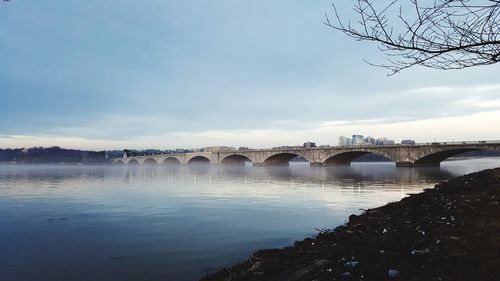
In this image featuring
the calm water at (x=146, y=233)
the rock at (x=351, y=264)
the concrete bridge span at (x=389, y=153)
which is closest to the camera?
the rock at (x=351, y=264)

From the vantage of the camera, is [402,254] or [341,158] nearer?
[402,254]

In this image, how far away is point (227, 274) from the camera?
910 centimetres

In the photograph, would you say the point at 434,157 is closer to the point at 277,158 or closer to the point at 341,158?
the point at 341,158

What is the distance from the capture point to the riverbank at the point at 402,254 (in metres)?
6.03

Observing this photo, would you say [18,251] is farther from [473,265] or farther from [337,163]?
[337,163]

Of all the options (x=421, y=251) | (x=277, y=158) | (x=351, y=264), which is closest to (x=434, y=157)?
(x=277, y=158)

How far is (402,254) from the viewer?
6938mm

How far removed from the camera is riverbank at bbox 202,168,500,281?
19.8ft

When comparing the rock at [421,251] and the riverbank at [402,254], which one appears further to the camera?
the rock at [421,251]

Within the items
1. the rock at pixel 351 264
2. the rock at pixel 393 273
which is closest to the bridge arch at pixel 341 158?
the rock at pixel 351 264

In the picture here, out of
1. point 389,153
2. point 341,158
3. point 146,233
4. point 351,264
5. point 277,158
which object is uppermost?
point 389,153

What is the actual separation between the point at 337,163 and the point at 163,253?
110331mm

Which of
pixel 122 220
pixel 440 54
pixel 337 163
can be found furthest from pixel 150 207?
pixel 337 163

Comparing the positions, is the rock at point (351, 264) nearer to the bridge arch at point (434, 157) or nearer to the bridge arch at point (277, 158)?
the bridge arch at point (434, 157)
